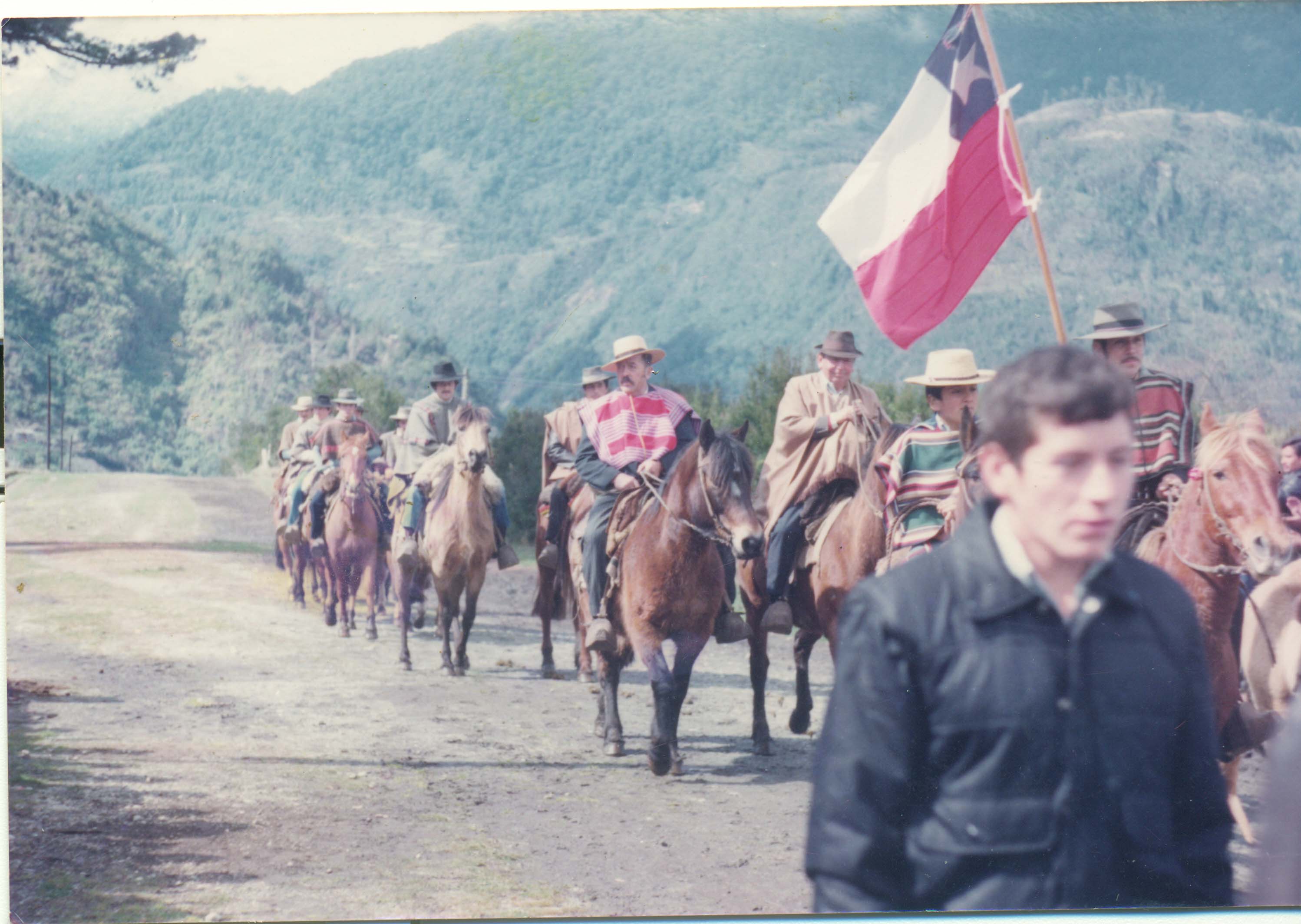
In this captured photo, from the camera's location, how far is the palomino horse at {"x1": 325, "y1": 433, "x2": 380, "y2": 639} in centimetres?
779

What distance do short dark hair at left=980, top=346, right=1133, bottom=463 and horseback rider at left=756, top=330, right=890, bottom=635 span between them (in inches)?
172

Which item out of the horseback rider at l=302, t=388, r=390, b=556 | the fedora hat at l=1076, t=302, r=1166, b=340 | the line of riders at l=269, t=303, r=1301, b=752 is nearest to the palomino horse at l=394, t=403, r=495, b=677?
the horseback rider at l=302, t=388, r=390, b=556

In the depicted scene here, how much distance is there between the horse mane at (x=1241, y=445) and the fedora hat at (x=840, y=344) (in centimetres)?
201

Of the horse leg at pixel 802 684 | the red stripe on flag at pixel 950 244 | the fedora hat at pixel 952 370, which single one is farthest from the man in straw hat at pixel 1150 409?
the horse leg at pixel 802 684

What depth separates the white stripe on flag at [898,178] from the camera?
6027mm

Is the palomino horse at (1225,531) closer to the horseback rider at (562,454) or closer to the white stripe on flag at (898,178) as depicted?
the white stripe on flag at (898,178)

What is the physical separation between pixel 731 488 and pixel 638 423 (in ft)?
3.64

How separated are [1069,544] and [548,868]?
389 cm

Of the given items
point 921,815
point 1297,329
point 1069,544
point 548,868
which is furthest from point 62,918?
point 1297,329

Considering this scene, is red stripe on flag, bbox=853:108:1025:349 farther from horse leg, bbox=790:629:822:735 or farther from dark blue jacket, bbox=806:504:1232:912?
dark blue jacket, bbox=806:504:1232:912

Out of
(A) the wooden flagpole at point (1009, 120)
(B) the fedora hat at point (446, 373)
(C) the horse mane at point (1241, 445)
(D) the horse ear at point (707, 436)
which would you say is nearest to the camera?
(C) the horse mane at point (1241, 445)

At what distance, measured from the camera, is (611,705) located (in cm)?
727

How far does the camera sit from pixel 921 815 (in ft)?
8.34

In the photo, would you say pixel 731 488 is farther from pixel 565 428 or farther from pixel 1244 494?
pixel 1244 494
